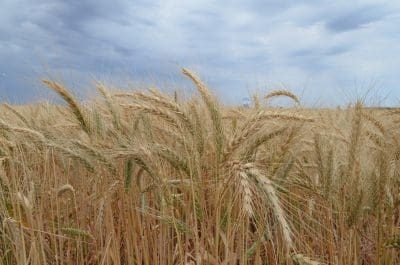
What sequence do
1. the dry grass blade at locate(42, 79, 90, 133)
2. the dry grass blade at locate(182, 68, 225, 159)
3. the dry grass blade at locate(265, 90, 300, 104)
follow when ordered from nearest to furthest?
the dry grass blade at locate(182, 68, 225, 159) → the dry grass blade at locate(42, 79, 90, 133) → the dry grass blade at locate(265, 90, 300, 104)

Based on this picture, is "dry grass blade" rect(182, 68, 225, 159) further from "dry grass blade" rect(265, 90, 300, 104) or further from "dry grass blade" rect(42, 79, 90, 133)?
"dry grass blade" rect(265, 90, 300, 104)

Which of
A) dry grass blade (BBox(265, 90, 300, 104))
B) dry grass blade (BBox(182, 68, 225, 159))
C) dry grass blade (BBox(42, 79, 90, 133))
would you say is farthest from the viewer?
dry grass blade (BBox(265, 90, 300, 104))

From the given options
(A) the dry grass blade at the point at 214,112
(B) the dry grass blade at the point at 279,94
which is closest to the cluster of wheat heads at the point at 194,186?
(A) the dry grass blade at the point at 214,112

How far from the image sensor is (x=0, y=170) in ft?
6.54

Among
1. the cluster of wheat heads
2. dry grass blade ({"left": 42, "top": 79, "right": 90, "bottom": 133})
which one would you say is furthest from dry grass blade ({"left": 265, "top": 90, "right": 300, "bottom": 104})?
dry grass blade ({"left": 42, "top": 79, "right": 90, "bottom": 133})

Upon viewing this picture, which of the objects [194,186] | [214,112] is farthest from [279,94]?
[194,186]

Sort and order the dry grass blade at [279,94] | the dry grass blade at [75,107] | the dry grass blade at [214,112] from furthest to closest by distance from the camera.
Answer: the dry grass blade at [279,94], the dry grass blade at [75,107], the dry grass blade at [214,112]

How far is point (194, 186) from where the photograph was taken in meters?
1.66

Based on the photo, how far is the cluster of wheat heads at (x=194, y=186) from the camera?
1.68m

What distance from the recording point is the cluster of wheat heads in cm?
168

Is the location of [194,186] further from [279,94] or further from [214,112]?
[279,94]

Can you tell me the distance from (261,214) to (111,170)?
2.10ft

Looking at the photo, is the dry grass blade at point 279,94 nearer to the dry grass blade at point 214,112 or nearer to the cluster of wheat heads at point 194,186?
the cluster of wheat heads at point 194,186

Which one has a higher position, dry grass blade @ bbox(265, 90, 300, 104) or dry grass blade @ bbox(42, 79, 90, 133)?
dry grass blade @ bbox(265, 90, 300, 104)
